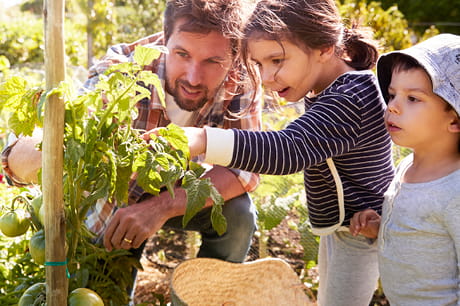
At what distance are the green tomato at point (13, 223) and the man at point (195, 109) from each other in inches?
14.1

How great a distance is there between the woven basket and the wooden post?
0.69m

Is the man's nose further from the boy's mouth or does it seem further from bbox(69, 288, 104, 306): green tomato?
bbox(69, 288, 104, 306): green tomato

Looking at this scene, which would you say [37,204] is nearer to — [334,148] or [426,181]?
[334,148]

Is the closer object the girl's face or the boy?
the boy

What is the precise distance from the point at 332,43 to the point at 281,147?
1.31 ft

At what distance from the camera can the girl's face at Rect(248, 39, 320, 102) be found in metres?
1.35

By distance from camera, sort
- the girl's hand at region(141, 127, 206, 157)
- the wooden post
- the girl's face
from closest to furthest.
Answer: the wooden post, the girl's hand at region(141, 127, 206, 157), the girl's face

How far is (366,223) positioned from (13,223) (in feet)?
2.90

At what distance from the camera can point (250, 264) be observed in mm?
1750

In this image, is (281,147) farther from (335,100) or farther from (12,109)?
A: (12,109)

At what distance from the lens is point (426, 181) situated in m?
1.32

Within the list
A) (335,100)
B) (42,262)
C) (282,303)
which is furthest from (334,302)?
(42,262)

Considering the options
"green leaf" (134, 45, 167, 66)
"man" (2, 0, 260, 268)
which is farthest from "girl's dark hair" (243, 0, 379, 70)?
"green leaf" (134, 45, 167, 66)

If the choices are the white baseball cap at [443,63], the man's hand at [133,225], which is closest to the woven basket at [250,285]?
the man's hand at [133,225]
